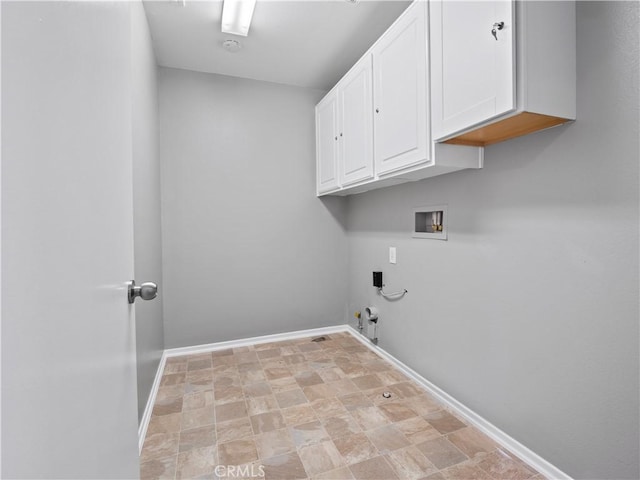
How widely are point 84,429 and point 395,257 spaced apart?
2351mm

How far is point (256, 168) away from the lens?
10.4 ft

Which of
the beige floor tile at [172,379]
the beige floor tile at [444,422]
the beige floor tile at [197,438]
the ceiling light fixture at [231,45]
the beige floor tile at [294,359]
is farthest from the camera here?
the beige floor tile at [294,359]

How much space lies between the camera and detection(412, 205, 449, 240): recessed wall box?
2076 mm

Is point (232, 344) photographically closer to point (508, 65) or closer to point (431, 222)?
point (431, 222)

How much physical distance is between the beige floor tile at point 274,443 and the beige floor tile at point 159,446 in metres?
0.44

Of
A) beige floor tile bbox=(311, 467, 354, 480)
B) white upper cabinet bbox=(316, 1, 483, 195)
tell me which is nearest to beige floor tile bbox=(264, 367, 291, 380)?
beige floor tile bbox=(311, 467, 354, 480)

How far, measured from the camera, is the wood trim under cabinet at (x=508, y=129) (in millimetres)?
1338

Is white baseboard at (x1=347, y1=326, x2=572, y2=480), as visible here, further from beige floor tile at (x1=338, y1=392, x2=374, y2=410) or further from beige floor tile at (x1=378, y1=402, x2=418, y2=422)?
beige floor tile at (x1=338, y1=392, x2=374, y2=410)

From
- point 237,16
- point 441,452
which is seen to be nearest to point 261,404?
point 441,452

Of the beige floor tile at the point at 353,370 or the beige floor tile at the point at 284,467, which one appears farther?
the beige floor tile at the point at 353,370

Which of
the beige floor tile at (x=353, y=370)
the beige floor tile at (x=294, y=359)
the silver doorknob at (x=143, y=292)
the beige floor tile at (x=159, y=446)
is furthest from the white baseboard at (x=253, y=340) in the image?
the silver doorknob at (x=143, y=292)

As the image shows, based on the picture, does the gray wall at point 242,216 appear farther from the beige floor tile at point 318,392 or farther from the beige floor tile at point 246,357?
the beige floor tile at point 318,392

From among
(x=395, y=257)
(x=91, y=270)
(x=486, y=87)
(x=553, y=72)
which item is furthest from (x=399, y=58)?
(x=91, y=270)

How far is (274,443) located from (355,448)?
1.42 ft
